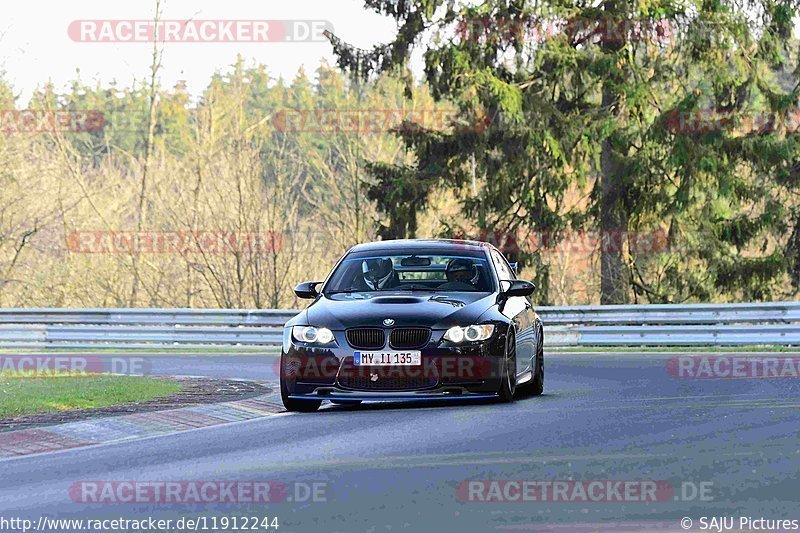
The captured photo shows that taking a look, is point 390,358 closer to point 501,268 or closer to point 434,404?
Result: point 434,404

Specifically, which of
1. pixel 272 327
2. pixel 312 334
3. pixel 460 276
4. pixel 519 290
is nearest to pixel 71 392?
pixel 312 334

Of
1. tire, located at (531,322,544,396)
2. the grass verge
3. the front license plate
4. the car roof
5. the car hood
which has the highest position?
the car roof

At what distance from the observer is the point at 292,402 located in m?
14.2

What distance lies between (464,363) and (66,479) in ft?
16.1

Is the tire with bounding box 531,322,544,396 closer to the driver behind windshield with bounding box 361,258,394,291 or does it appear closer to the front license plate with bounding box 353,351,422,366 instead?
the driver behind windshield with bounding box 361,258,394,291

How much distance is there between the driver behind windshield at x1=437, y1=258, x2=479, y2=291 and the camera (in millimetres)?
14891

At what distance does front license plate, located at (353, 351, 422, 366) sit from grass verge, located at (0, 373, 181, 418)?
3282mm

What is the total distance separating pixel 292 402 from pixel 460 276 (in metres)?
2.24

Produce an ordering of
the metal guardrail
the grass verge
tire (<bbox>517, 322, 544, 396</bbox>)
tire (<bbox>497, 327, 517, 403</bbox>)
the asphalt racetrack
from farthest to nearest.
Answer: the metal guardrail
tire (<bbox>517, 322, 544, 396</bbox>)
the grass verge
tire (<bbox>497, 327, 517, 403</bbox>)
the asphalt racetrack

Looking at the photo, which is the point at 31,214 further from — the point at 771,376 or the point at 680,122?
the point at 771,376

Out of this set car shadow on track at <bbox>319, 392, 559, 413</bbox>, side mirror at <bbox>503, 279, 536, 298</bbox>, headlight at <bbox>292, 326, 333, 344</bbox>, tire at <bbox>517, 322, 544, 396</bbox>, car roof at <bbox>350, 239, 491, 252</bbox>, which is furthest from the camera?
tire at <bbox>517, 322, 544, 396</bbox>

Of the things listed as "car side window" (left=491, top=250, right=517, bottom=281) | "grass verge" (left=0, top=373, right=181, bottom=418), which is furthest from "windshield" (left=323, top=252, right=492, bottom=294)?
"grass verge" (left=0, top=373, right=181, bottom=418)

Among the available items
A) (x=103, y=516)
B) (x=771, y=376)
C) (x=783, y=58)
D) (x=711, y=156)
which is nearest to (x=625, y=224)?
(x=711, y=156)

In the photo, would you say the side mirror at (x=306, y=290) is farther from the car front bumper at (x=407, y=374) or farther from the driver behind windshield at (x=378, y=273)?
the car front bumper at (x=407, y=374)
